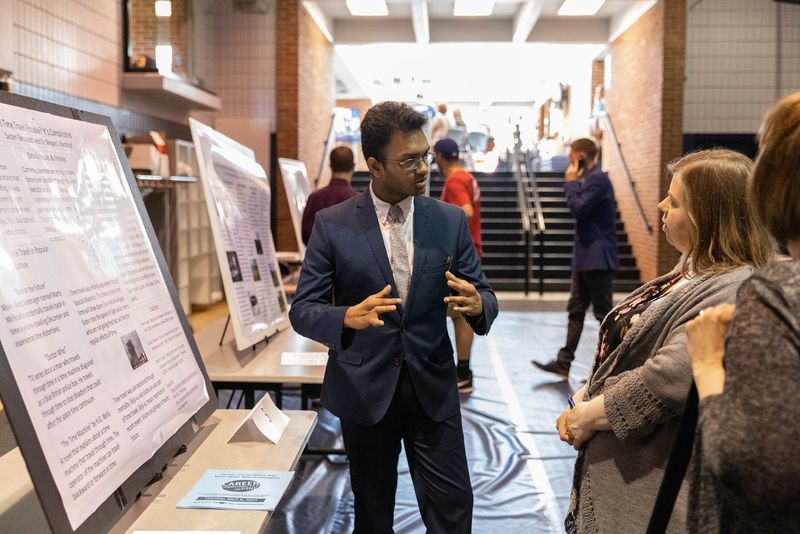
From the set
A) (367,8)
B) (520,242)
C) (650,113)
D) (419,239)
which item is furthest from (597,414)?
(367,8)

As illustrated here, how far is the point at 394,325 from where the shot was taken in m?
1.90

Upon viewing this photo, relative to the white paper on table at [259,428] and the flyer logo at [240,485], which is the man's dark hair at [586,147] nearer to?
the white paper on table at [259,428]

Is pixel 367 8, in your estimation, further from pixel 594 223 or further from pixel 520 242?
pixel 594 223

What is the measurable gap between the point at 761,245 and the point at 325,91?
11357 millimetres

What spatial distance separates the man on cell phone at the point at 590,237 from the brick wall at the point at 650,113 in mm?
4854

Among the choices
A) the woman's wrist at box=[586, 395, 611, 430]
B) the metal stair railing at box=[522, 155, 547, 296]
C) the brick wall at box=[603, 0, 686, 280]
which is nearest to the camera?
the woman's wrist at box=[586, 395, 611, 430]

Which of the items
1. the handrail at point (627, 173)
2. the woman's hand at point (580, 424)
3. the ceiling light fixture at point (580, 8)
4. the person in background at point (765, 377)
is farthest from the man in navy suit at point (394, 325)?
the ceiling light fixture at point (580, 8)

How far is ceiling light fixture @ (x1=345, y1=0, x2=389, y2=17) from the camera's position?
11.2 metres

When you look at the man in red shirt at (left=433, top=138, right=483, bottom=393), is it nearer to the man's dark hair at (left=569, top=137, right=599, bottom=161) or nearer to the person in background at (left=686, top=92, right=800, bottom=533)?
the man's dark hair at (left=569, top=137, right=599, bottom=161)

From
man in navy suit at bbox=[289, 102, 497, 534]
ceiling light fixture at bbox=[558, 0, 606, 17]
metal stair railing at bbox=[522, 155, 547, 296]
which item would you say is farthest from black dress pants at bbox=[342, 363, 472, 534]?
ceiling light fixture at bbox=[558, 0, 606, 17]

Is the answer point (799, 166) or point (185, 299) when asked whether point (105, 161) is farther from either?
point (185, 299)

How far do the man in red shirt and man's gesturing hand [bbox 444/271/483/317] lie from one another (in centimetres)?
281

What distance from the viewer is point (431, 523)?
1.95 metres

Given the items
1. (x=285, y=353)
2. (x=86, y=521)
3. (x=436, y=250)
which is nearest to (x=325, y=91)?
(x=285, y=353)
